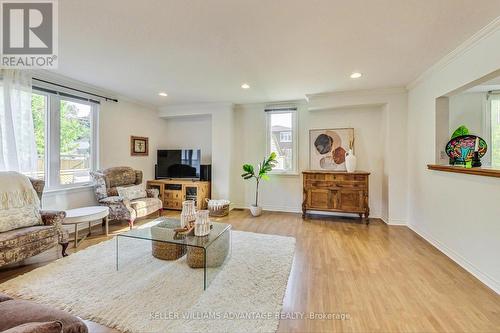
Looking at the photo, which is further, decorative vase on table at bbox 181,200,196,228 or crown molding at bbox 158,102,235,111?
crown molding at bbox 158,102,235,111

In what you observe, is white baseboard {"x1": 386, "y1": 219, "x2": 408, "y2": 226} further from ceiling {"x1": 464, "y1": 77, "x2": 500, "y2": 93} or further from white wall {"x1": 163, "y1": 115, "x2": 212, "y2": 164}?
white wall {"x1": 163, "y1": 115, "x2": 212, "y2": 164}

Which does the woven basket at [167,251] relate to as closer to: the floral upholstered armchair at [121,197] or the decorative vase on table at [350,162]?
the floral upholstered armchair at [121,197]

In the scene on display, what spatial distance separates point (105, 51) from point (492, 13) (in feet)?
12.9

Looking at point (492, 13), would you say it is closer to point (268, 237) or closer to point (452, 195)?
point (452, 195)

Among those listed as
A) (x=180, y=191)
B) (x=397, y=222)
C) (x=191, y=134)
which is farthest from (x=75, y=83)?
(x=397, y=222)

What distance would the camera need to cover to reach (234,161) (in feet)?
17.6

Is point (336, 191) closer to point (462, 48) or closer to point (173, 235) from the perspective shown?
point (462, 48)

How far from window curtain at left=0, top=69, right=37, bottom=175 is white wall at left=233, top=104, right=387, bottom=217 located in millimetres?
3606

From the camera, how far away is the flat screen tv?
17.1ft

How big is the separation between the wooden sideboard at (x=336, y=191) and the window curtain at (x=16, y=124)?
14.6ft

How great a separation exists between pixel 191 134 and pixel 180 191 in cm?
159

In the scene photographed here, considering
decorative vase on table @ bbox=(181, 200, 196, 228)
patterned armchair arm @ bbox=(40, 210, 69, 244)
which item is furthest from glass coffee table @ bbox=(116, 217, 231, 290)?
patterned armchair arm @ bbox=(40, 210, 69, 244)

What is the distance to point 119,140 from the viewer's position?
4.59 m

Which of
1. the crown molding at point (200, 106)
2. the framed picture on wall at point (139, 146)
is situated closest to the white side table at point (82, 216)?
the framed picture on wall at point (139, 146)
